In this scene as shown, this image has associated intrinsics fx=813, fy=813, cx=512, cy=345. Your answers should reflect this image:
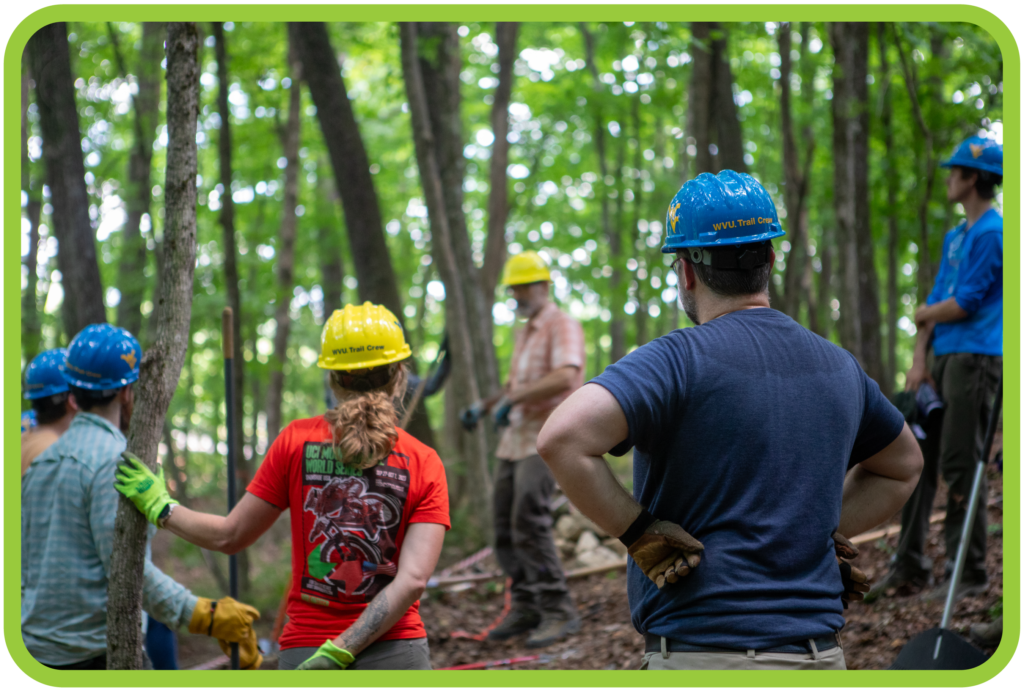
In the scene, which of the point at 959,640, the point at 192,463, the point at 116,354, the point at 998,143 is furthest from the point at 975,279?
the point at 192,463

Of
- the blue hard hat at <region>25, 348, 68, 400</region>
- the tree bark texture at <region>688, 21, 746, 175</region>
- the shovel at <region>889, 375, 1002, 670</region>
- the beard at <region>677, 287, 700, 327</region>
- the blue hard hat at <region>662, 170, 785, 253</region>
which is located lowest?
the shovel at <region>889, 375, 1002, 670</region>

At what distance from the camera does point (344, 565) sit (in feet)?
8.36

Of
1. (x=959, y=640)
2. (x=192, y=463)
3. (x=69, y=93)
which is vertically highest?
(x=69, y=93)

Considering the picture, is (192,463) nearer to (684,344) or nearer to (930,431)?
(930,431)

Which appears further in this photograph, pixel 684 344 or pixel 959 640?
pixel 959 640

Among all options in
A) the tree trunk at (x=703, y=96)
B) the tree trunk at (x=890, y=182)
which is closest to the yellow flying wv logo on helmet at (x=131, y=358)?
the tree trunk at (x=703, y=96)

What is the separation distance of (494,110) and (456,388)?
4.89m

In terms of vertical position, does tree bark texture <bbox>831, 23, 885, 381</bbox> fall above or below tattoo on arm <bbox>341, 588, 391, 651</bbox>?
above

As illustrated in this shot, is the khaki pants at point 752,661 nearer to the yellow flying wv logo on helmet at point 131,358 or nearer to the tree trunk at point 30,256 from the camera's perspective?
the yellow flying wv logo on helmet at point 131,358

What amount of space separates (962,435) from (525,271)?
2.98 m

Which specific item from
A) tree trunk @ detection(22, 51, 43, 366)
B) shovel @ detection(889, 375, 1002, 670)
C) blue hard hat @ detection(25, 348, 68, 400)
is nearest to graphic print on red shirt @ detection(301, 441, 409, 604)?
blue hard hat @ detection(25, 348, 68, 400)

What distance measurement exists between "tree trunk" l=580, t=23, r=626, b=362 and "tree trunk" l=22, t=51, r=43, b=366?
728cm

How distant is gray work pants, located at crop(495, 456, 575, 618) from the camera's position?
5.62 m

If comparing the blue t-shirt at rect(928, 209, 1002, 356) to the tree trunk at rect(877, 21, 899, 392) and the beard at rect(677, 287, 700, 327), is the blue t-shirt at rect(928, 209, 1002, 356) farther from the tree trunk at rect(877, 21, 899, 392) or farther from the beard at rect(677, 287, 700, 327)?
the tree trunk at rect(877, 21, 899, 392)
